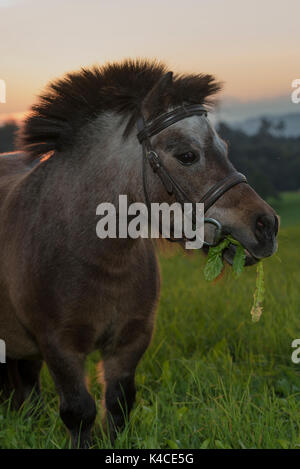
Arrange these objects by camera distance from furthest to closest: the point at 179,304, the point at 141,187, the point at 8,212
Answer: the point at 179,304, the point at 8,212, the point at 141,187

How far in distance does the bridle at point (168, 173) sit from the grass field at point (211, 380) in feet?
1.81

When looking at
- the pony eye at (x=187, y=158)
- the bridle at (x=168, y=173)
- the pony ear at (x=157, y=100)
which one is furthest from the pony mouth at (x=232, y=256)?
the pony ear at (x=157, y=100)

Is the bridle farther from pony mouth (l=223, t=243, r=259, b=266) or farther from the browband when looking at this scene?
pony mouth (l=223, t=243, r=259, b=266)

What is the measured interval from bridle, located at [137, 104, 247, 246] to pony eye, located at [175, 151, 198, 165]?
102mm

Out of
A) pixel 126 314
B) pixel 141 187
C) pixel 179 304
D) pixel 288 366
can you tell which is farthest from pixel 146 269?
pixel 179 304

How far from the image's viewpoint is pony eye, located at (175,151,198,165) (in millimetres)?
2953

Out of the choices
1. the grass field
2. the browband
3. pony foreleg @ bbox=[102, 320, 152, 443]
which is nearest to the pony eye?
the browband

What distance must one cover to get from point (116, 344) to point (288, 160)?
4551 centimetres

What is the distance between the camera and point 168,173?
3018 millimetres

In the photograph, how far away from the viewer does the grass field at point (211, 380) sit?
3.41m

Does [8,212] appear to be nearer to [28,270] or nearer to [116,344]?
[28,270]

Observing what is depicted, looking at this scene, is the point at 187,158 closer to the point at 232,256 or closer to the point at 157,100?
the point at 157,100

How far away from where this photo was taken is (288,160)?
4675 centimetres

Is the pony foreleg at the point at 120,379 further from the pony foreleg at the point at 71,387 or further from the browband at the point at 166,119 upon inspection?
the browband at the point at 166,119
